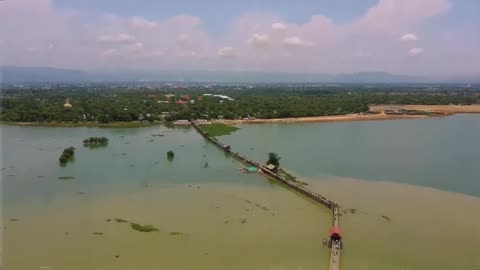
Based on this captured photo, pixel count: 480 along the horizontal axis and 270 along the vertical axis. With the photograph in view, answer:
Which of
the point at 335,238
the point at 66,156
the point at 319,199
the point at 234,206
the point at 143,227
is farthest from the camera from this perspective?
the point at 66,156

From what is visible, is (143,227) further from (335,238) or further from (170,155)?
(170,155)

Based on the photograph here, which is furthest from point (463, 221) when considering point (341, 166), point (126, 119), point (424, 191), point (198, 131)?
point (126, 119)

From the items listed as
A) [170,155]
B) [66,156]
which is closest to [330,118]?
[170,155]

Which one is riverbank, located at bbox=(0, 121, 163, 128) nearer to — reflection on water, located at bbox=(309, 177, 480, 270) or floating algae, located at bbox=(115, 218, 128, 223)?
reflection on water, located at bbox=(309, 177, 480, 270)

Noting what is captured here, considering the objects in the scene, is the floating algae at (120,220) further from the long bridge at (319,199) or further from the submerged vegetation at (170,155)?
the submerged vegetation at (170,155)

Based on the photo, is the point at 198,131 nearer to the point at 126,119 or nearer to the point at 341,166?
the point at 126,119

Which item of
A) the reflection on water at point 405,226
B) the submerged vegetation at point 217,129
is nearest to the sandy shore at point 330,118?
the submerged vegetation at point 217,129
